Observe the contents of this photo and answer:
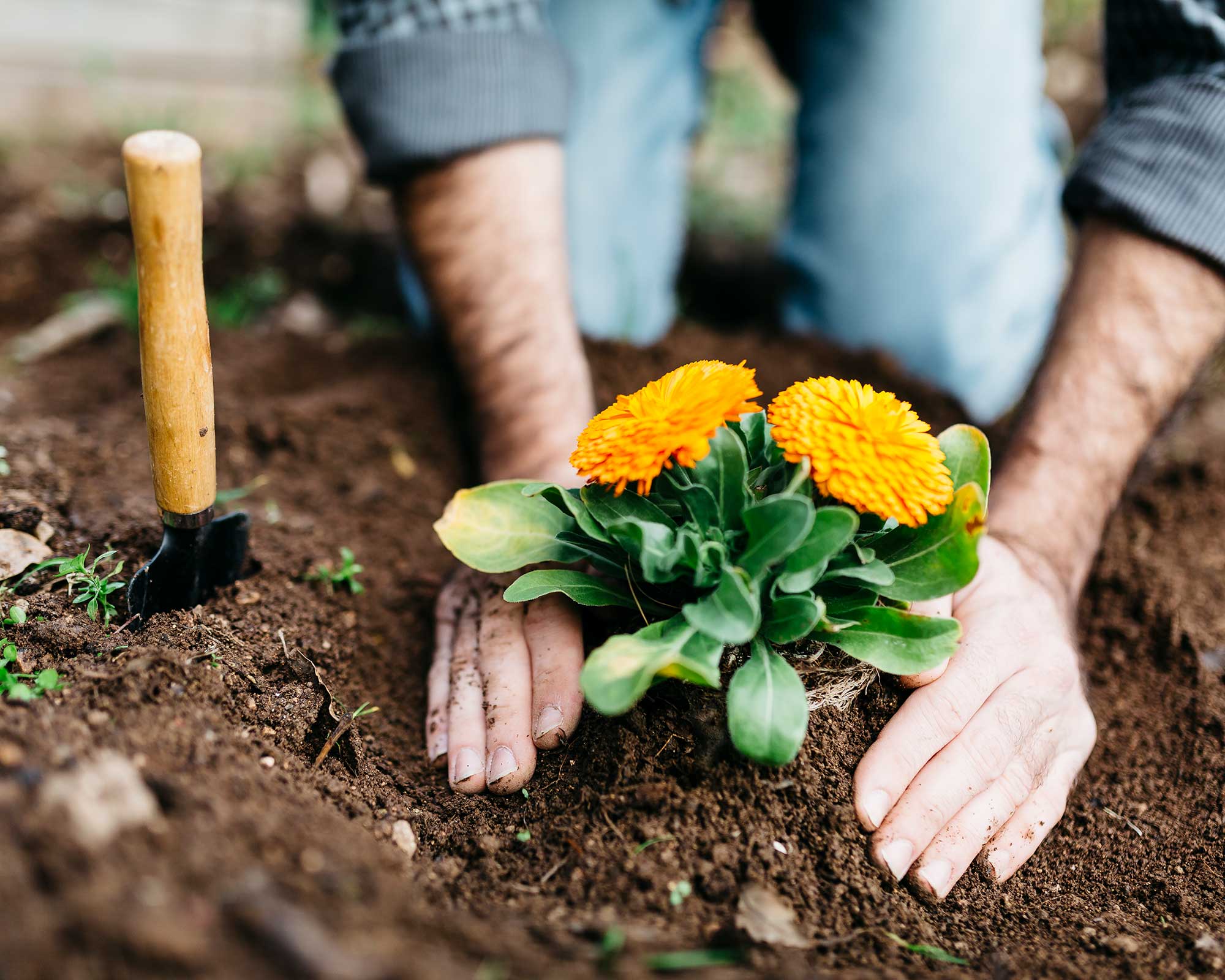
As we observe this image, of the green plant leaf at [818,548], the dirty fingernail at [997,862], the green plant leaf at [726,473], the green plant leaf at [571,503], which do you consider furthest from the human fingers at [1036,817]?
the green plant leaf at [571,503]

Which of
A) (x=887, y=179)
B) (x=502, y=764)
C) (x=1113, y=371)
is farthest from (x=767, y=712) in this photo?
(x=887, y=179)

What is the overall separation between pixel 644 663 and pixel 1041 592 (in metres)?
0.94

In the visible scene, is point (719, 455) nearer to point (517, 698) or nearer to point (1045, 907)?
point (517, 698)

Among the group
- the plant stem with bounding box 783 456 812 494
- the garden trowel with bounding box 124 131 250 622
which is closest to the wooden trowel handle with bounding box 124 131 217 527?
the garden trowel with bounding box 124 131 250 622

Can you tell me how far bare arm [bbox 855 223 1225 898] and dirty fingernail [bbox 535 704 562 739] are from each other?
49 centimetres

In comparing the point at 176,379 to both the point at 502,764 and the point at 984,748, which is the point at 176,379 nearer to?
the point at 502,764

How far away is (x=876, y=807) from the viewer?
4.73 ft

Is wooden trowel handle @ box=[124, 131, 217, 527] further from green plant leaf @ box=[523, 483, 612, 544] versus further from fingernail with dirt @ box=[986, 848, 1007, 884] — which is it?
fingernail with dirt @ box=[986, 848, 1007, 884]

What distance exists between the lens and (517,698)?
1573 mm

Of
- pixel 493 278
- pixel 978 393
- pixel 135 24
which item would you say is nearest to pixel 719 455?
pixel 493 278

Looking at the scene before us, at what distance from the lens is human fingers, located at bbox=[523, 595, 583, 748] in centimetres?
151

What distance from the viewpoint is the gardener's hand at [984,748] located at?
146cm

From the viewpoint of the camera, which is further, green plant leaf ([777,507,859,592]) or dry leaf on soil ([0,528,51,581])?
dry leaf on soil ([0,528,51,581])

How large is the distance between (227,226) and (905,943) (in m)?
3.38
